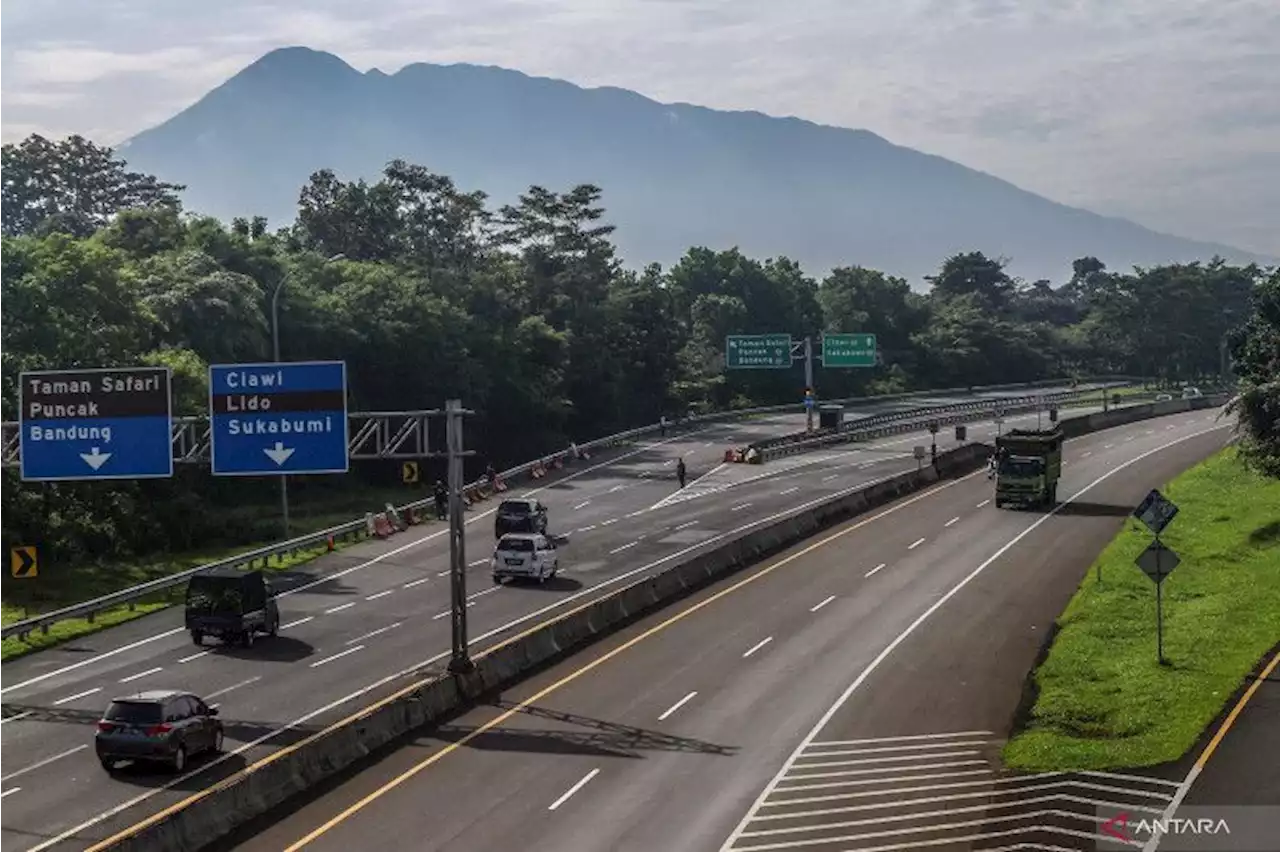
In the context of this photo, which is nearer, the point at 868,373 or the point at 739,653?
the point at 739,653

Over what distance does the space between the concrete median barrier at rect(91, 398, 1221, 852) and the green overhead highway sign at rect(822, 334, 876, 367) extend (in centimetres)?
4347

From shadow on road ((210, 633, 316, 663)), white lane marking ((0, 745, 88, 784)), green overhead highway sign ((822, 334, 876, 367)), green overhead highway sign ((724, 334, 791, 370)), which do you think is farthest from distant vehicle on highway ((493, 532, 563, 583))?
green overhead highway sign ((822, 334, 876, 367))

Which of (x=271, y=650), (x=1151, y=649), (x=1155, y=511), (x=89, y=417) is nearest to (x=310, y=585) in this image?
(x=271, y=650)

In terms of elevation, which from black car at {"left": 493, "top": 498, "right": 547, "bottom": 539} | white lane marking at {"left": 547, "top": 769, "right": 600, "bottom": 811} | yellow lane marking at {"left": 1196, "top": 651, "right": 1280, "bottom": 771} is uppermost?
black car at {"left": 493, "top": 498, "right": 547, "bottom": 539}

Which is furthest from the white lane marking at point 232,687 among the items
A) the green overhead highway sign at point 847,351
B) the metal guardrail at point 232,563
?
the green overhead highway sign at point 847,351

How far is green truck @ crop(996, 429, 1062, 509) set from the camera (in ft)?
233

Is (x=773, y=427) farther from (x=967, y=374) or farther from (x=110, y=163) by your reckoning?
(x=110, y=163)

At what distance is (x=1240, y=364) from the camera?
68.2 meters

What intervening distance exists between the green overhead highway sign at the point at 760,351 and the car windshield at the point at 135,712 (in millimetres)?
84114

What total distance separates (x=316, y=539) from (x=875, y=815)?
41018 millimetres

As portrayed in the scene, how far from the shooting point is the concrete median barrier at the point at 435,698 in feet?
82.1

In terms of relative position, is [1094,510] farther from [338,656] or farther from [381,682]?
[381,682]

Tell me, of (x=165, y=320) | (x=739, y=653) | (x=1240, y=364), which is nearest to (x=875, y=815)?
(x=739, y=653)

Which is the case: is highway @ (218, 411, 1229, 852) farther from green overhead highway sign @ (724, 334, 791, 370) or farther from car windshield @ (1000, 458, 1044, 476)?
green overhead highway sign @ (724, 334, 791, 370)
